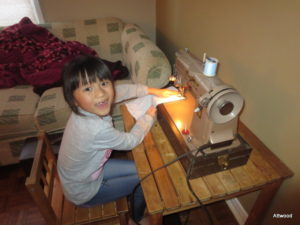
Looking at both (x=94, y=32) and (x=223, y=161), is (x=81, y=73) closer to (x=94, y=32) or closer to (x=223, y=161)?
(x=223, y=161)

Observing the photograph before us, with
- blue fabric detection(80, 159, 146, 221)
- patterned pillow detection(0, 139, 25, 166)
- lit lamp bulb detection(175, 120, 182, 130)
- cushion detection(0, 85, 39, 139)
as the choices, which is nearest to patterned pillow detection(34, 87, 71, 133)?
cushion detection(0, 85, 39, 139)

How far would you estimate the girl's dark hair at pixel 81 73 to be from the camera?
0.77 metres

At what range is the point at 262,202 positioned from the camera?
2.95ft

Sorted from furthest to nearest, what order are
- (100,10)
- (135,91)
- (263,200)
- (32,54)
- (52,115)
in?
1. (100,10)
2. (32,54)
3. (52,115)
4. (135,91)
5. (263,200)

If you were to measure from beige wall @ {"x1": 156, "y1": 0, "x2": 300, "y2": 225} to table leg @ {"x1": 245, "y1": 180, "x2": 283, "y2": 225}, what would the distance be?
8cm

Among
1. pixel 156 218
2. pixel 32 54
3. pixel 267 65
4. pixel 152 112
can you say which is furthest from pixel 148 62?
pixel 32 54

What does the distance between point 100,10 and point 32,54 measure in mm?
878

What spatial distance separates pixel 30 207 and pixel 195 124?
136cm

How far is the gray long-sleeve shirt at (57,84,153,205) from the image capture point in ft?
2.68

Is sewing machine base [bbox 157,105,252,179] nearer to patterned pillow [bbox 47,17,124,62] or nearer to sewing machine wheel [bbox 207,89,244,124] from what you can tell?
sewing machine wheel [bbox 207,89,244,124]

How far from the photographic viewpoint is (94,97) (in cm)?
79

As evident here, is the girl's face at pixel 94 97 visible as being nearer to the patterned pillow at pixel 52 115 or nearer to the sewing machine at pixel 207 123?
the sewing machine at pixel 207 123

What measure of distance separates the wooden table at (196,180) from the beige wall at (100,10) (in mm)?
1913

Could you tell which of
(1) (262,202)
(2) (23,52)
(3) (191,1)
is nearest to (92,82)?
(1) (262,202)
